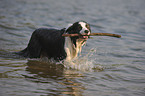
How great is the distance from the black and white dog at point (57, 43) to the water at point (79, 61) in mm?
251

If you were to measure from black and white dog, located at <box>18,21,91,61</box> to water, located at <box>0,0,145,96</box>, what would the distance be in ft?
0.82

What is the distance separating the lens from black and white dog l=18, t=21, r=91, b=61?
5.90m

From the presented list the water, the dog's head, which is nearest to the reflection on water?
the water

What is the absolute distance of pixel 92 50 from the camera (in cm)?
874

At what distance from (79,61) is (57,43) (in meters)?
0.86

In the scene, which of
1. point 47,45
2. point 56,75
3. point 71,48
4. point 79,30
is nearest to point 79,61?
point 71,48

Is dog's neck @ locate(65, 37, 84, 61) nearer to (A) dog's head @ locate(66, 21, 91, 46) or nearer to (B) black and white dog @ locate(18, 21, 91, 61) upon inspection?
(B) black and white dog @ locate(18, 21, 91, 61)

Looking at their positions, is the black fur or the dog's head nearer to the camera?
the dog's head

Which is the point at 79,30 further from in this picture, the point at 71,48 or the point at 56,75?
the point at 56,75

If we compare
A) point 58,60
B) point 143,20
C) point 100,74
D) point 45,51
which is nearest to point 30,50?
point 45,51

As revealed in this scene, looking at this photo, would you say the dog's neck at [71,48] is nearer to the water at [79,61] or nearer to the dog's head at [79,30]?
the dog's head at [79,30]

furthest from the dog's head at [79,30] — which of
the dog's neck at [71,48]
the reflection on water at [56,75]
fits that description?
the reflection on water at [56,75]

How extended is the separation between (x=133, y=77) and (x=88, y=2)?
14.0m

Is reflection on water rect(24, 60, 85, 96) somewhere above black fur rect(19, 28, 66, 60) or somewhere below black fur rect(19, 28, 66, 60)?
below
